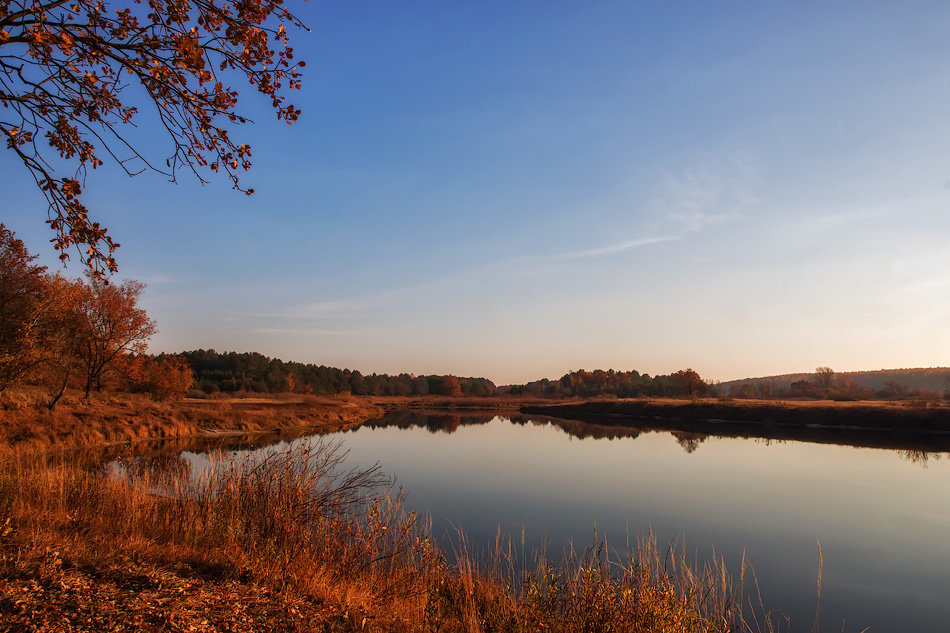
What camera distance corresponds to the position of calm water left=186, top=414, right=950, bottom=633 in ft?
28.2

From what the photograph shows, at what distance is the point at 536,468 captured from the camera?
2133cm

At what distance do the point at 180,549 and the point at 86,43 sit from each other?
15.6 feet

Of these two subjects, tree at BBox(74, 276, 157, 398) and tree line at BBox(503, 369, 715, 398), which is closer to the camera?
tree at BBox(74, 276, 157, 398)

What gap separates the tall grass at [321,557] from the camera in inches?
180

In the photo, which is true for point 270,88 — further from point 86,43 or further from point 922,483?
point 922,483

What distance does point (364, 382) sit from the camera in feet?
439

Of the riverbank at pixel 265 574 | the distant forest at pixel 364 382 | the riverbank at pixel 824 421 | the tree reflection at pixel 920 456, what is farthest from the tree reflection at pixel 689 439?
the distant forest at pixel 364 382

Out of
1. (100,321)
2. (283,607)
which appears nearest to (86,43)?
(283,607)

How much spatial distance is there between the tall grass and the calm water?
2.21 meters

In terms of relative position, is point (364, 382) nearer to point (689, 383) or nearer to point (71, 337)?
point (689, 383)

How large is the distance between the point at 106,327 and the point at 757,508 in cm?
3676

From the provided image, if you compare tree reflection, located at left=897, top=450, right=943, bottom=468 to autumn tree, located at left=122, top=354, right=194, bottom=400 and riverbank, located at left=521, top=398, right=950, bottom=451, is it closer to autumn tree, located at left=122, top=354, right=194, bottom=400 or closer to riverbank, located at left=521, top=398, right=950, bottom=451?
riverbank, located at left=521, top=398, right=950, bottom=451

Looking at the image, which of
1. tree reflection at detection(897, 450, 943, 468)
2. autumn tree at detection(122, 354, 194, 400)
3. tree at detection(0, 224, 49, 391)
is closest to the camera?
tree at detection(0, 224, 49, 391)

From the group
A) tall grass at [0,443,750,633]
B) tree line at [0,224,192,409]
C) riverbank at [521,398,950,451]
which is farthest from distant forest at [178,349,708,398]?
tall grass at [0,443,750,633]
